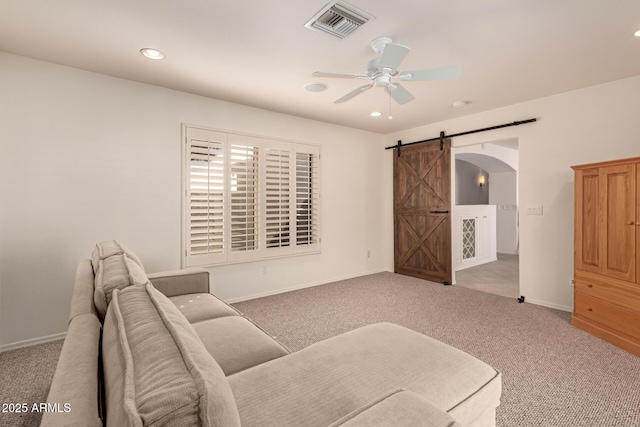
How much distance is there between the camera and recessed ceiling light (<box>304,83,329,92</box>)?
3401 mm

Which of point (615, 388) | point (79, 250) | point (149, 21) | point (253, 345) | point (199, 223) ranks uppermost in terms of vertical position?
point (149, 21)

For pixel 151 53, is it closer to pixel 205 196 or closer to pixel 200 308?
pixel 205 196

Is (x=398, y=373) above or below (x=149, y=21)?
below

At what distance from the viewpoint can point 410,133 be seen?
5.46 metres

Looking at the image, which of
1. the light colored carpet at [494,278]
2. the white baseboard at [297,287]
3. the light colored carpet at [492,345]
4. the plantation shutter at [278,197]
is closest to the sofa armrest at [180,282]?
the light colored carpet at [492,345]

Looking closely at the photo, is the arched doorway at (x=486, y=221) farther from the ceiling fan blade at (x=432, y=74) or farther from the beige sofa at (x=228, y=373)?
the beige sofa at (x=228, y=373)

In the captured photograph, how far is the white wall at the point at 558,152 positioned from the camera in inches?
131

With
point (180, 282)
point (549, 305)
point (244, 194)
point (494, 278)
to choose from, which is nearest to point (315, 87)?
point (244, 194)

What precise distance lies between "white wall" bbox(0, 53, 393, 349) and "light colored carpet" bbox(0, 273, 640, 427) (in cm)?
46

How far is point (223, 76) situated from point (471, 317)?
375cm

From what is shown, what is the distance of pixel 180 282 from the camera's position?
2.64 metres

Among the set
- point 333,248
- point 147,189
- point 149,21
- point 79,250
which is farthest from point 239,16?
point 333,248

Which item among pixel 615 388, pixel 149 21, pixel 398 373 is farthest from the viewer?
pixel 149 21

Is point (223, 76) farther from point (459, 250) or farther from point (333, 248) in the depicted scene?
point (459, 250)
